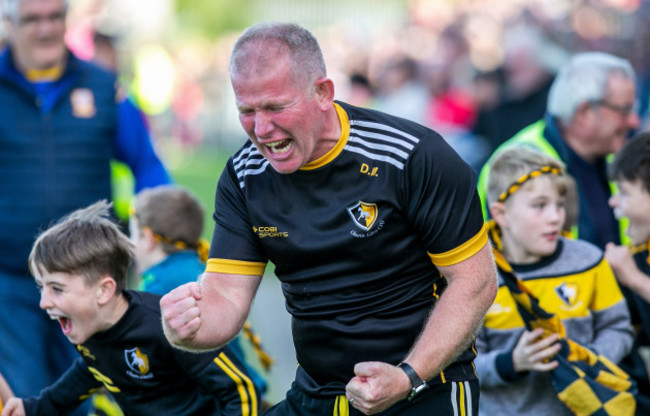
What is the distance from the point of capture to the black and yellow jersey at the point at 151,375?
4.71 metres

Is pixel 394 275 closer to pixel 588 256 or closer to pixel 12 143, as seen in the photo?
pixel 588 256

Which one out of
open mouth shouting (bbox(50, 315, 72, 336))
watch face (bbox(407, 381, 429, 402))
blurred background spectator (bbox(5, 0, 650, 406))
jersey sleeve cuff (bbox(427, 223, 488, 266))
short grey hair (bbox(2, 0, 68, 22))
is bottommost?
blurred background spectator (bbox(5, 0, 650, 406))

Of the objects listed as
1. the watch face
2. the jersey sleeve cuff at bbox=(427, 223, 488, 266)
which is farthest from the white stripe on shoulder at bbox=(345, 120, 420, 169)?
the watch face

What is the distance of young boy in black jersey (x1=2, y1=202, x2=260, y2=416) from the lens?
186 inches

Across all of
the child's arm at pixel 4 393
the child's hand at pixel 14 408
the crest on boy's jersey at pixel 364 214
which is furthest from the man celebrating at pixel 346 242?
the child's arm at pixel 4 393

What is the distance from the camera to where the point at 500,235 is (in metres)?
5.30

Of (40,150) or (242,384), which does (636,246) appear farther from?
(40,150)

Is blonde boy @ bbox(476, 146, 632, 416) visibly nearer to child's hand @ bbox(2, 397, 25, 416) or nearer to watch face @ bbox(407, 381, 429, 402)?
watch face @ bbox(407, 381, 429, 402)

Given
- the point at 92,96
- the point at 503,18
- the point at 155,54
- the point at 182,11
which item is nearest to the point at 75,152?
the point at 92,96

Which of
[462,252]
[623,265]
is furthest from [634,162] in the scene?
[462,252]

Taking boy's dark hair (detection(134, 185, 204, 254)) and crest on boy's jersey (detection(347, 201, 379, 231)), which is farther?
boy's dark hair (detection(134, 185, 204, 254))

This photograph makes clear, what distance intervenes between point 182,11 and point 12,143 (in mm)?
44850

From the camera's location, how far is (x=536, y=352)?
481cm

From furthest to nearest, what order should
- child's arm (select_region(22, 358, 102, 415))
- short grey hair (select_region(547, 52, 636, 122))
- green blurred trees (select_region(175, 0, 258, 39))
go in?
1. green blurred trees (select_region(175, 0, 258, 39))
2. short grey hair (select_region(547, 52, 636, 122))
3. child's arm (select_region(22, 358, 102, 415))
